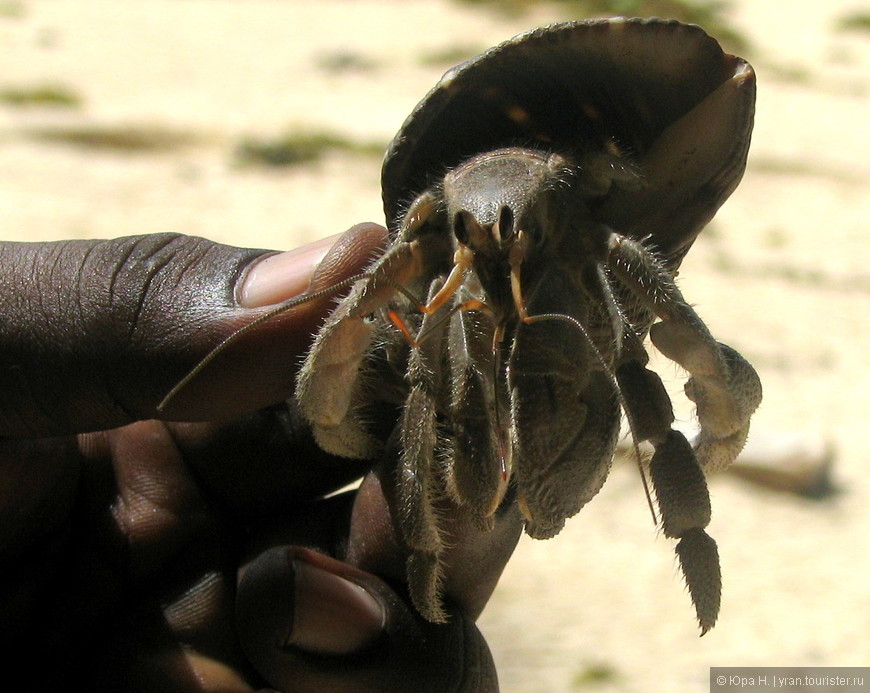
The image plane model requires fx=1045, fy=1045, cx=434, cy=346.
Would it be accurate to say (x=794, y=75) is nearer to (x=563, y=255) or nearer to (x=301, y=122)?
(x=301, y=122)

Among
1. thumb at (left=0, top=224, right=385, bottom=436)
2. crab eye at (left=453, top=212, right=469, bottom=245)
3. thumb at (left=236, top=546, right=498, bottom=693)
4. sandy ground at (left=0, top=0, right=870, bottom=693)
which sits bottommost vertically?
sandy ground at (left=0, top=0, right=870, bottom=693)

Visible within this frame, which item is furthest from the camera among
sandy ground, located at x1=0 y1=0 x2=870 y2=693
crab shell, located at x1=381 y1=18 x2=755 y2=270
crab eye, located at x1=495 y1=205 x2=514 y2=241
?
sandy ground, located at x1=0 y1=0 x2=870 y2=693

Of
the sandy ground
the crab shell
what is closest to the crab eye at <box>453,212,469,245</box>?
the crab shell

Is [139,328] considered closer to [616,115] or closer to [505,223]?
[505,223]

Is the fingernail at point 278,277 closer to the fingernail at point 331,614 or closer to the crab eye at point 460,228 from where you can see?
the crab eye at point 460,228

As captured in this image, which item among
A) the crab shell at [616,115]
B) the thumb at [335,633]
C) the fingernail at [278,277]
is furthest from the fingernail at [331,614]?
the crab shell at [616,115]

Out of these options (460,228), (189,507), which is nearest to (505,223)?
(460,228)

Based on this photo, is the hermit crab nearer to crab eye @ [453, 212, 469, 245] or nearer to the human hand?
crab eye @ [453, 212, 469, 245]
